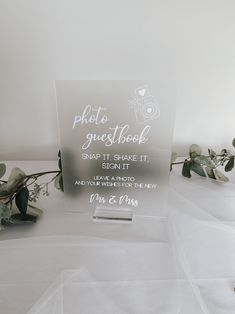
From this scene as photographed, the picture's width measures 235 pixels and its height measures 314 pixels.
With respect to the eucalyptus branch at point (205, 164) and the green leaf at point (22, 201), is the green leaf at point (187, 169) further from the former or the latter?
the green leaf at point (22, 201)

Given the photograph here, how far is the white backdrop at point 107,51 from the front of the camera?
0.80 meters

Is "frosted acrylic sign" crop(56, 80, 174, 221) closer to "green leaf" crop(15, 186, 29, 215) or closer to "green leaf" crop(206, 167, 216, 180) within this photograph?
"green leaf" crop(15, 186, 29, 215)

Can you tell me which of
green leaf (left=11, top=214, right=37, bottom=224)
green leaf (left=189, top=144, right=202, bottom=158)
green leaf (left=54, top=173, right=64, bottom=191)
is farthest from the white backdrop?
green leaf (left=11, top=214, right=37, bottom=224)

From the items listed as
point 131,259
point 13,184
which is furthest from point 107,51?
point 131,259

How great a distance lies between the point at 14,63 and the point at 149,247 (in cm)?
66

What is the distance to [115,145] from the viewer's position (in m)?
0.64

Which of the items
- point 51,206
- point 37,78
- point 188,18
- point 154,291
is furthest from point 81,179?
point 188,18

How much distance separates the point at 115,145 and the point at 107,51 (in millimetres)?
353

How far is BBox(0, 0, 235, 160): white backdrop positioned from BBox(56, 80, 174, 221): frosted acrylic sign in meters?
0.31

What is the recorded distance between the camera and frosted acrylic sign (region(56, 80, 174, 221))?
592 millimetres

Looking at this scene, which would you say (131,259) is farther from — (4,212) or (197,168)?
(197,168)

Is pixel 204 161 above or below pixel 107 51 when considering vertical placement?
below

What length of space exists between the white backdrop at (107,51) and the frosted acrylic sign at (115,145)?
0.31 metres

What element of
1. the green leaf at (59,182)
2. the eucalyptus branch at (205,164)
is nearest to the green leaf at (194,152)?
the eucalyptus branch at (205,164)
